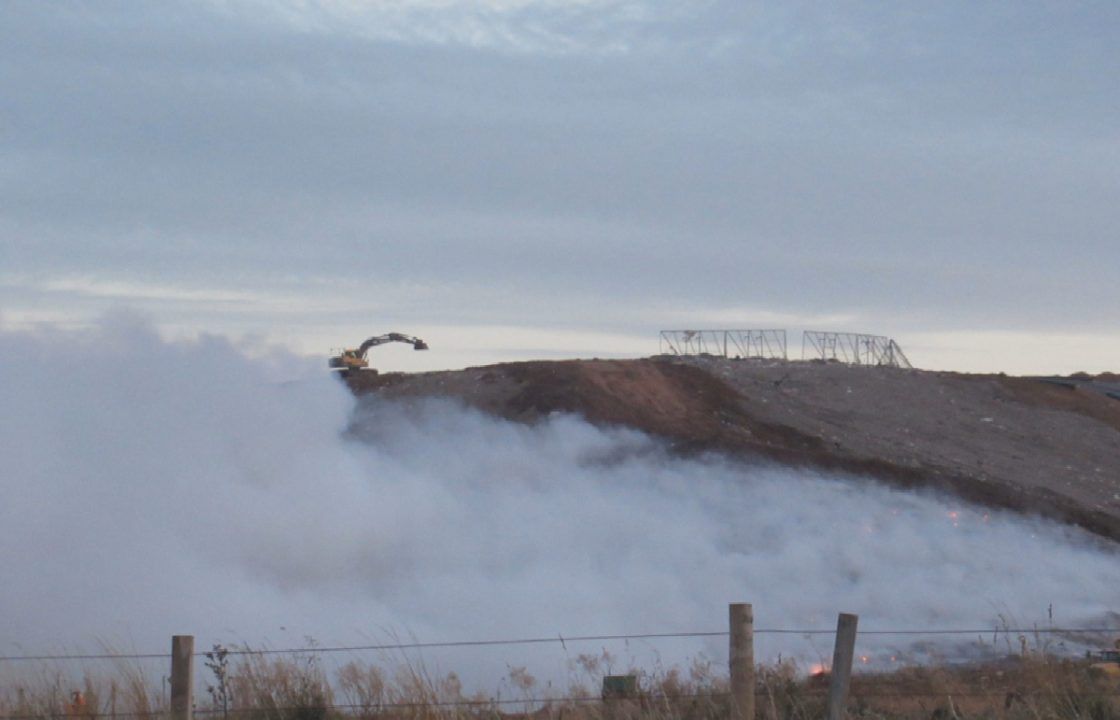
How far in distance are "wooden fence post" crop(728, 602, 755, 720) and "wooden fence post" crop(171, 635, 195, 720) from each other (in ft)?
15.6

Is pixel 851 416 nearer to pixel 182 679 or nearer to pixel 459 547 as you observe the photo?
pixel 459 547

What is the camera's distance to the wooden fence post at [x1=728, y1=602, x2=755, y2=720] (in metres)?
12.1

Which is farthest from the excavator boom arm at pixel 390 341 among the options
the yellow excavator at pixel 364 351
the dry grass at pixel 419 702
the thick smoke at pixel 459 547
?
the dry grass at pixel 419 702

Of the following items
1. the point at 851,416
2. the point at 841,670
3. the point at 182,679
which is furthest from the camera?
the point at 851,416

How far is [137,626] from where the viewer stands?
71.1ft

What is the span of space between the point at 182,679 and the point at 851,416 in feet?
137

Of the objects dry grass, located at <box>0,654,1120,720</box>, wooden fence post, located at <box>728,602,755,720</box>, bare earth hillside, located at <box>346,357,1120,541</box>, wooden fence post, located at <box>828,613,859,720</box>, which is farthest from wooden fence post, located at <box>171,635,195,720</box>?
bare earth hillside, located at <box>346,357,1120,541</box>

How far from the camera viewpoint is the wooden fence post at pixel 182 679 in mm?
11570

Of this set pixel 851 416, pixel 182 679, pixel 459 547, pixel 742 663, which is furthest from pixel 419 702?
pixel 851 416

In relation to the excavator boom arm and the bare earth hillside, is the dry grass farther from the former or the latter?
the excavator boom arm

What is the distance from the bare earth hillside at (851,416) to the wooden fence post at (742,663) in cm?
2756

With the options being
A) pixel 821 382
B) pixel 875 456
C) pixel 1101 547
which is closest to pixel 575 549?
pixel 1101 547

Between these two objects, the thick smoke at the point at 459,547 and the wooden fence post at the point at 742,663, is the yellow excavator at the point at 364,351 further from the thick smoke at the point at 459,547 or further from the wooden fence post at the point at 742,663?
the wooden fence post at the point at 742,663

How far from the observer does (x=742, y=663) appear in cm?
1213
